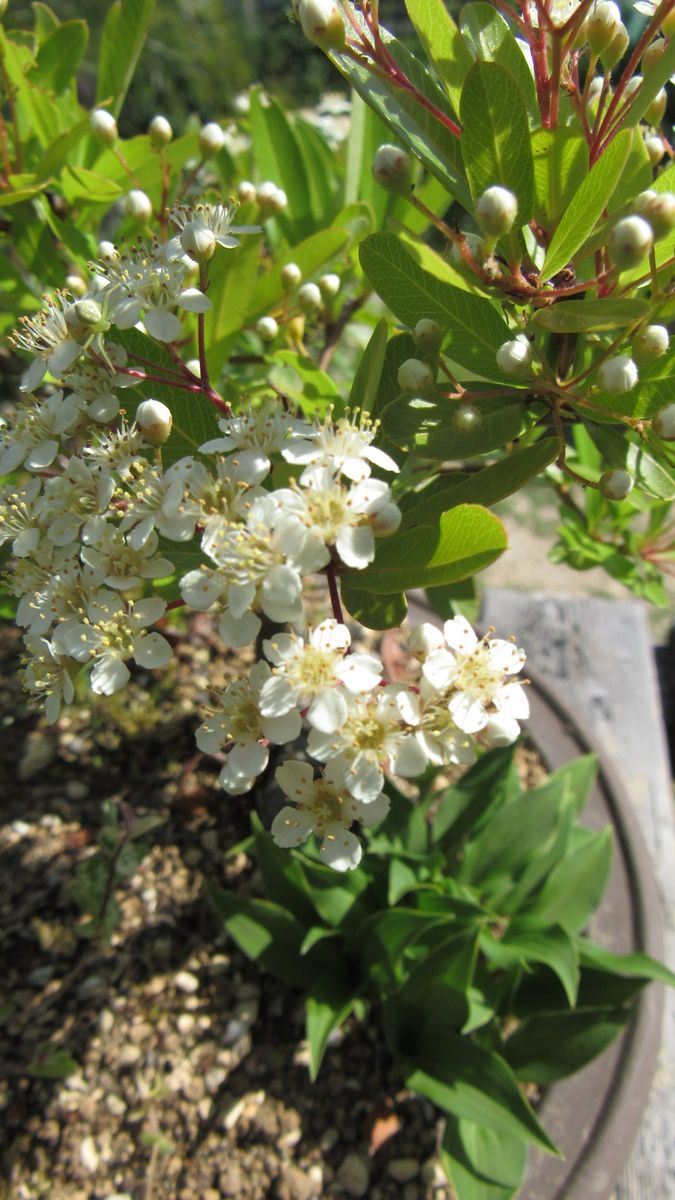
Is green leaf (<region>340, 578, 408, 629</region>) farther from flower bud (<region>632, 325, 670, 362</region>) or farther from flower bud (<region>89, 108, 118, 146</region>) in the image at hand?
flower bud (<region>89, 108, 118, 146</region>)

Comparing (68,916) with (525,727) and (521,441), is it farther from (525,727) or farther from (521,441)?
(521,441)

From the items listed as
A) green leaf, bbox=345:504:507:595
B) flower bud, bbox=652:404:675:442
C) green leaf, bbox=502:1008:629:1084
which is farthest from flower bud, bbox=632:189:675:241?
green leaf, bbox=502:1008:629:1084

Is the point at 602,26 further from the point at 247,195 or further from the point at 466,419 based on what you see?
the point at 247,195

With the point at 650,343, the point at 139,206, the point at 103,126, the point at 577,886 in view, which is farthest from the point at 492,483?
the point at 577,886

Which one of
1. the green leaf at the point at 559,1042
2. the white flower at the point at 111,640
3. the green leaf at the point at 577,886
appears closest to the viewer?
the white flower at the point at 111,640

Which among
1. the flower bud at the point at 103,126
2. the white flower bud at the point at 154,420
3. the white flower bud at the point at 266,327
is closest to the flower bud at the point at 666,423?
the white flower bud at the point at 154,420

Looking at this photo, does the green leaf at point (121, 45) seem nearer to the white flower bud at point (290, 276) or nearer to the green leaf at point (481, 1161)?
the white flower bud at point (290, 276)
